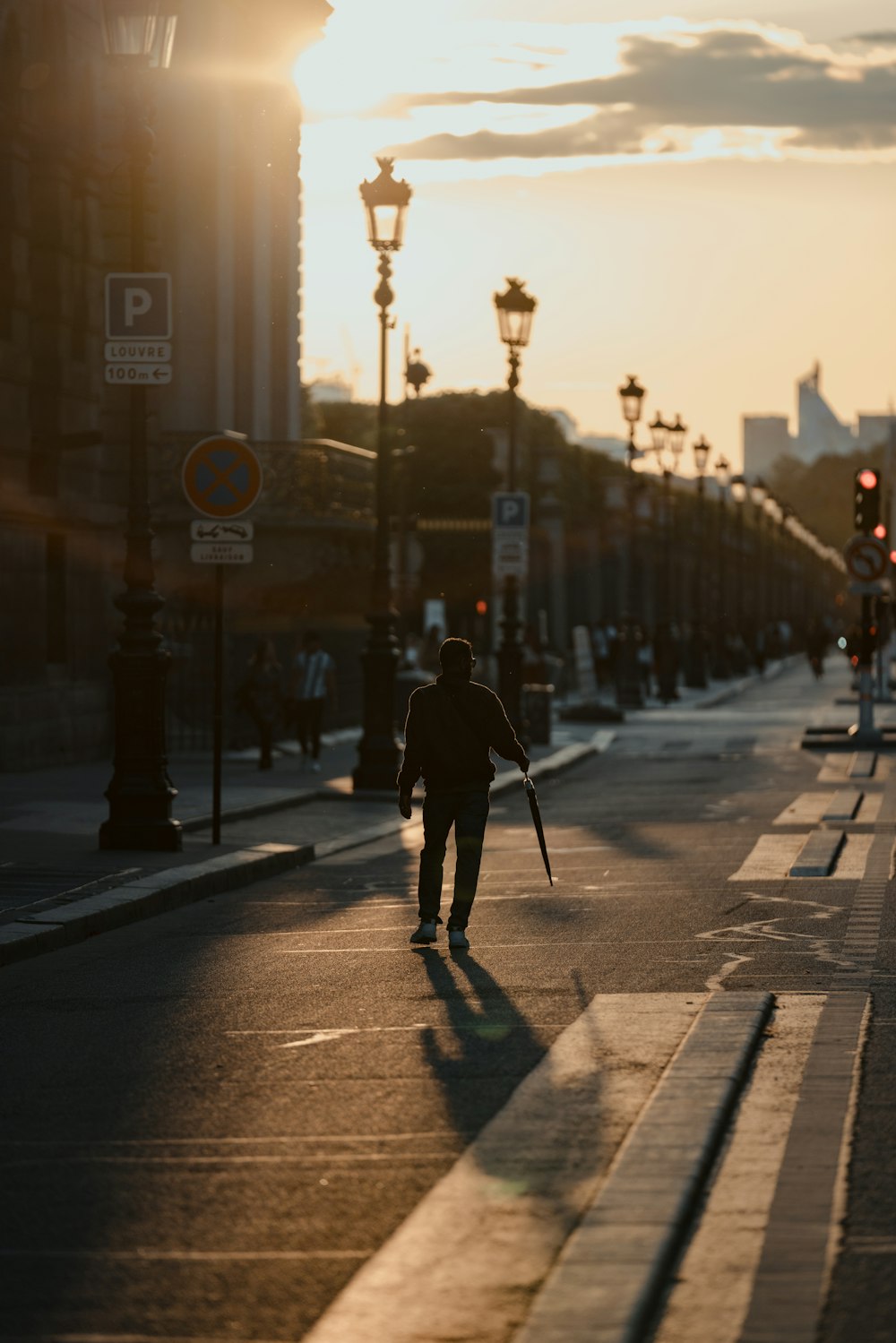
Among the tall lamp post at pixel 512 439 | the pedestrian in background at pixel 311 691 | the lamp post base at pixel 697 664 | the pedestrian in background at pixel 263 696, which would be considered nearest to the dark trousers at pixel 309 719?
the pedestrian in background at pixel 311 691

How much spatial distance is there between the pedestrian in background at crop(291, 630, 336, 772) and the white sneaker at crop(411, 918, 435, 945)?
1455cm

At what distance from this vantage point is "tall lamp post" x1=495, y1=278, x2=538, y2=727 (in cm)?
2984

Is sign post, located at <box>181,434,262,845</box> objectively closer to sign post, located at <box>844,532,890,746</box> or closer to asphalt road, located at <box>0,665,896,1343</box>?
asphalt road, located at <box>0,665,896,1343</box>

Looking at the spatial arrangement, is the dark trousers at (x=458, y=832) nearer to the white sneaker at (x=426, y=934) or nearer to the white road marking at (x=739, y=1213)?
the white sneaker at (x=426, y=934)

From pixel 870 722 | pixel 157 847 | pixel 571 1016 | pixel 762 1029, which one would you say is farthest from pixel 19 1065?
pixel 870 722

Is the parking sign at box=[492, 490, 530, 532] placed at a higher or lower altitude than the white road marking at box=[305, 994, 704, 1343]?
higher

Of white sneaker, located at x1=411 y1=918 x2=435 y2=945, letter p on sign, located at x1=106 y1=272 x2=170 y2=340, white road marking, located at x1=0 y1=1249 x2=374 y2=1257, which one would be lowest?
white sneaker, located at x1=411 y1=918 x2=435 y2=945

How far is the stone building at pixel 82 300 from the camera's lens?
24.8 meters

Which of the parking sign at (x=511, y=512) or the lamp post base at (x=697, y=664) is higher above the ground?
the parking sign at (x=511, y=512)

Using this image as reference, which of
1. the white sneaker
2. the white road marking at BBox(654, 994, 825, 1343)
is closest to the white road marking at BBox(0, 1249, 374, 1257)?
the white road marking at BBox(654, 994, 825, 1343)

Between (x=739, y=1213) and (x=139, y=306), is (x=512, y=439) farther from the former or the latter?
(x=739, y=1213)

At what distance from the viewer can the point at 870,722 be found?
29500 millimetres

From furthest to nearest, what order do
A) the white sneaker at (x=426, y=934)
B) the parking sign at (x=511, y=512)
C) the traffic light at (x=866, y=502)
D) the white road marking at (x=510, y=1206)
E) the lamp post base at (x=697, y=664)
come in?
1. the lamp post base at (x=697, y=664)
2. the parking sign at (x=511, y=512)
3. the traffic light at (x=866, y=502)
4. the white sneaker at (x=426, y=934)
5. the white road marking at (x=510, y=1206)

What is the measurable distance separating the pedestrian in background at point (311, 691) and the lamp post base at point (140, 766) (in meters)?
9.76
